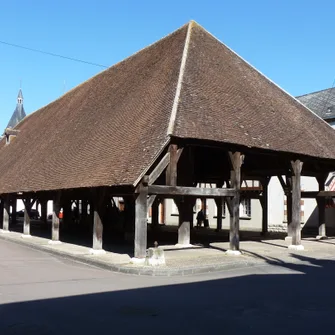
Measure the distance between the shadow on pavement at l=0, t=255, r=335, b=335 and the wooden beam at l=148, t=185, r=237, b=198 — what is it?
10.6ft

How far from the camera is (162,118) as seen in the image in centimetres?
1233

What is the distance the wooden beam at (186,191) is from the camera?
11391 mm

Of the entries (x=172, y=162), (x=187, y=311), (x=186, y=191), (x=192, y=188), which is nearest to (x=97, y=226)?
(x=186, y=191)

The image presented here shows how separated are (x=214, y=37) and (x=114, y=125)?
20.5ft

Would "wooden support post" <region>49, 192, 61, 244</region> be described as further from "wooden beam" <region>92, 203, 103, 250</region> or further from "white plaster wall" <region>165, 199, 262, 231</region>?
"white plaster wall" <region>165, 199, 262, 231</region>

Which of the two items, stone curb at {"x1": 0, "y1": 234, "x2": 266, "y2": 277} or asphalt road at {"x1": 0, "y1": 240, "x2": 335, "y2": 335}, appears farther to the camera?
stone curb at {"x1": 0, "y1": 234, "x2": 266, "y2": 277}

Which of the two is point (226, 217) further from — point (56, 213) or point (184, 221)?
point (56, 213)

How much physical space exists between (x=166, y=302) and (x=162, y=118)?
20.8 ft

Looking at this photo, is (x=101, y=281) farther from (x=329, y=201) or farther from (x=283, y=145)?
(x=329, y=201)

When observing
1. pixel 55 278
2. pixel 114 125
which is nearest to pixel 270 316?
pixel 55 278

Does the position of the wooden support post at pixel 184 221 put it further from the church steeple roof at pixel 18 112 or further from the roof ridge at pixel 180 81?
the church steeple roof at pixel 18 112

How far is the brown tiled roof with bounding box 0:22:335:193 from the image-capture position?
12227 mm

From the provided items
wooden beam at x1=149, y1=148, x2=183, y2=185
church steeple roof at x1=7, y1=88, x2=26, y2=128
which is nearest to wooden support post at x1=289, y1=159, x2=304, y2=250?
wooden beam at x1=149, y1=148, x2=183, y2=185

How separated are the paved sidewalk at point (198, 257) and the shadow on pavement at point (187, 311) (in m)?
1.73
